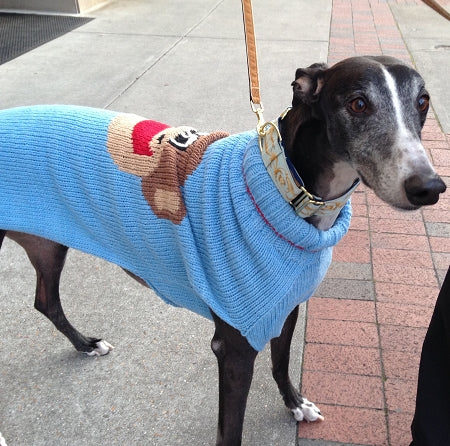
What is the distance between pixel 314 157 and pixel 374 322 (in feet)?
4.49

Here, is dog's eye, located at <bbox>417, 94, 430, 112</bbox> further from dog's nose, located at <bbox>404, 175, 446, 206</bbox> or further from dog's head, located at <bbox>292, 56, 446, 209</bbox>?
dog's nose, located at <bbox>404, 175, 446, 206</bbox>

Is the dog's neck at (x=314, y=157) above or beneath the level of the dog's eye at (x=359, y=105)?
beneath

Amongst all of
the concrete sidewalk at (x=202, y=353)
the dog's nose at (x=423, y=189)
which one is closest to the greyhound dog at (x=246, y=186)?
the dog's nose at (x=423, y=189)

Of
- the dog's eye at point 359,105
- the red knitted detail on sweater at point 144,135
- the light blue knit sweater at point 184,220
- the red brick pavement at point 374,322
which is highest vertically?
the dog's eye at point 359,105

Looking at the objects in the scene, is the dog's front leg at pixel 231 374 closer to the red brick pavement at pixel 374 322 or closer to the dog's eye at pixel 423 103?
the red brick pavement at pixel 374 322

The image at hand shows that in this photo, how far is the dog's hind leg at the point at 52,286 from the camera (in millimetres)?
2510

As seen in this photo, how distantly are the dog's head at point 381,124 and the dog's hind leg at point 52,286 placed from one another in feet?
4.69

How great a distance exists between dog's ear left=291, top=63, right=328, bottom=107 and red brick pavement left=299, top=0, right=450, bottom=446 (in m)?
1.32

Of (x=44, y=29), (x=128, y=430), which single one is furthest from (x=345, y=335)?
(x=44, y=29)

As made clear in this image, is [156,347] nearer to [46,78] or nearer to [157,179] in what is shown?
[157,179]

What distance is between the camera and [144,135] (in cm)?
202

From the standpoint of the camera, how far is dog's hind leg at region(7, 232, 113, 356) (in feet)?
8.23

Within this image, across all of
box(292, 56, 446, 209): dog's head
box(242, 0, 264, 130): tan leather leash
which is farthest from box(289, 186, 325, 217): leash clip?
box(242, 0, 264, 130): tan leather leash

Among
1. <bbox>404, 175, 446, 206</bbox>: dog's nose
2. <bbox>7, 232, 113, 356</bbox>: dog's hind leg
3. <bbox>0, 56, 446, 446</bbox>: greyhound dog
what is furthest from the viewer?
<bbox>7, 232, 113, 356</bbox>: dog's hind leg
